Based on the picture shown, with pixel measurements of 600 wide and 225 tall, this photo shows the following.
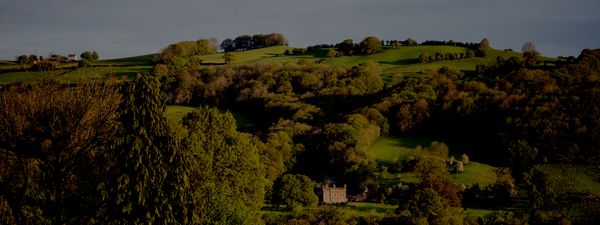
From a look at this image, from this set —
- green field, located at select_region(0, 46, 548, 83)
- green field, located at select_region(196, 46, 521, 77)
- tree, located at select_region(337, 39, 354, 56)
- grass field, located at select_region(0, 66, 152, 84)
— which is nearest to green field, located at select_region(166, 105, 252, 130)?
grass field, located at select_region(0, 66, 152, 84)

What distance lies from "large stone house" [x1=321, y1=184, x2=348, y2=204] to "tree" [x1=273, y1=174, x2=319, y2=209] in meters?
2.03

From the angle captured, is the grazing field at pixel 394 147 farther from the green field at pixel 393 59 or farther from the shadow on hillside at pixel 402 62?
the shadow on hillside at pixel 402 62

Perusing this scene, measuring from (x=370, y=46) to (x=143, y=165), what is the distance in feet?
401

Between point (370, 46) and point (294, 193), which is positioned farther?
point (370, 46)

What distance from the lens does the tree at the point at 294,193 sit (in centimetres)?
4912

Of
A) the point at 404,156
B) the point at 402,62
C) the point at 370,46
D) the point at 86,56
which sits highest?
the point at 370,46

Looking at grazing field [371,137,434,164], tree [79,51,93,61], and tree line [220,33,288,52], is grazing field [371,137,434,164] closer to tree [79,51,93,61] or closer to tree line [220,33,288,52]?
tree [79,51,93,61]

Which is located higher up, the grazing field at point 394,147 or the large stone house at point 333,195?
the grazing field at point 394,147

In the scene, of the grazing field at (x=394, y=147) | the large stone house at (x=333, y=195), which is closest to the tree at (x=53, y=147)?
the large stone house at (x=333, y=195)

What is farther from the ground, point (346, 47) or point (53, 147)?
point (346, 47)

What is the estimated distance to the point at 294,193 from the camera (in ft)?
162

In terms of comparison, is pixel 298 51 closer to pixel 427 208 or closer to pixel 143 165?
pixel 427 208

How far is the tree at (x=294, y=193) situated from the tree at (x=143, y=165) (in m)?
29.9

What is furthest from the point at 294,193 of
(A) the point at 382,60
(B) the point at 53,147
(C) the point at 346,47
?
(C) the point at 346,47
